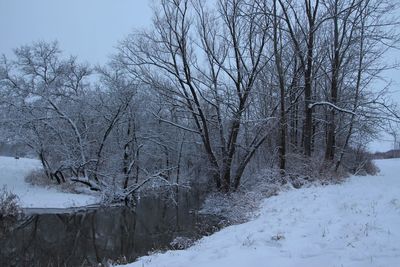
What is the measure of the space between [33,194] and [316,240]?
70.9 ft

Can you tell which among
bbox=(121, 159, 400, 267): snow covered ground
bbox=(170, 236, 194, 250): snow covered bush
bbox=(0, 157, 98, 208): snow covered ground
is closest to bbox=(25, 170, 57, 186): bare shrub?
bbox=(0, 157, 98, 208): snow covered ground

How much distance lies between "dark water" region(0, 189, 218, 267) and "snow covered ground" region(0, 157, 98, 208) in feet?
7.40

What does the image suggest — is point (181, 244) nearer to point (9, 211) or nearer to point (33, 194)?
point (9, 211)

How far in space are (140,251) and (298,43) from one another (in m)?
14.0

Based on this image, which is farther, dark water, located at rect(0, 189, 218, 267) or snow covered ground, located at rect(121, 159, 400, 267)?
dark water, located at rect(0, 189, 218, 267)

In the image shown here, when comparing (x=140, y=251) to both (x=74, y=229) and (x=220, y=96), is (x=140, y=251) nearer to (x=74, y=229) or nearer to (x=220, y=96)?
(x=74, y=229)

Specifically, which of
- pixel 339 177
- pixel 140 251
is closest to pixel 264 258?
pixel 140 251

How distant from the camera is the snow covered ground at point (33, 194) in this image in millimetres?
23625

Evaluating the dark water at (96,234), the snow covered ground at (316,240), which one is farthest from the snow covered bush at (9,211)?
the snow covered ground at (316,240)

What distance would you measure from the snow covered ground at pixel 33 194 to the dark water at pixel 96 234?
226 cm

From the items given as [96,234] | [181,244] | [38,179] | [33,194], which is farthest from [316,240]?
[38,179]

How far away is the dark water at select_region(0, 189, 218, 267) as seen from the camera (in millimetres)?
12867

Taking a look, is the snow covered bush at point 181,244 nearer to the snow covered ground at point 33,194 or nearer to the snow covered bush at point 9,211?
the snow covered bush at point 9,211

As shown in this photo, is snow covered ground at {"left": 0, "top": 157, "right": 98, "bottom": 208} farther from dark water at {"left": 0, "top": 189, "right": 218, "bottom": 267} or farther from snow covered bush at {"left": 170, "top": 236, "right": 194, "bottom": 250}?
snow covered bush at {"left": 170, "top": 236, "right": 194, "bottom": 250}
